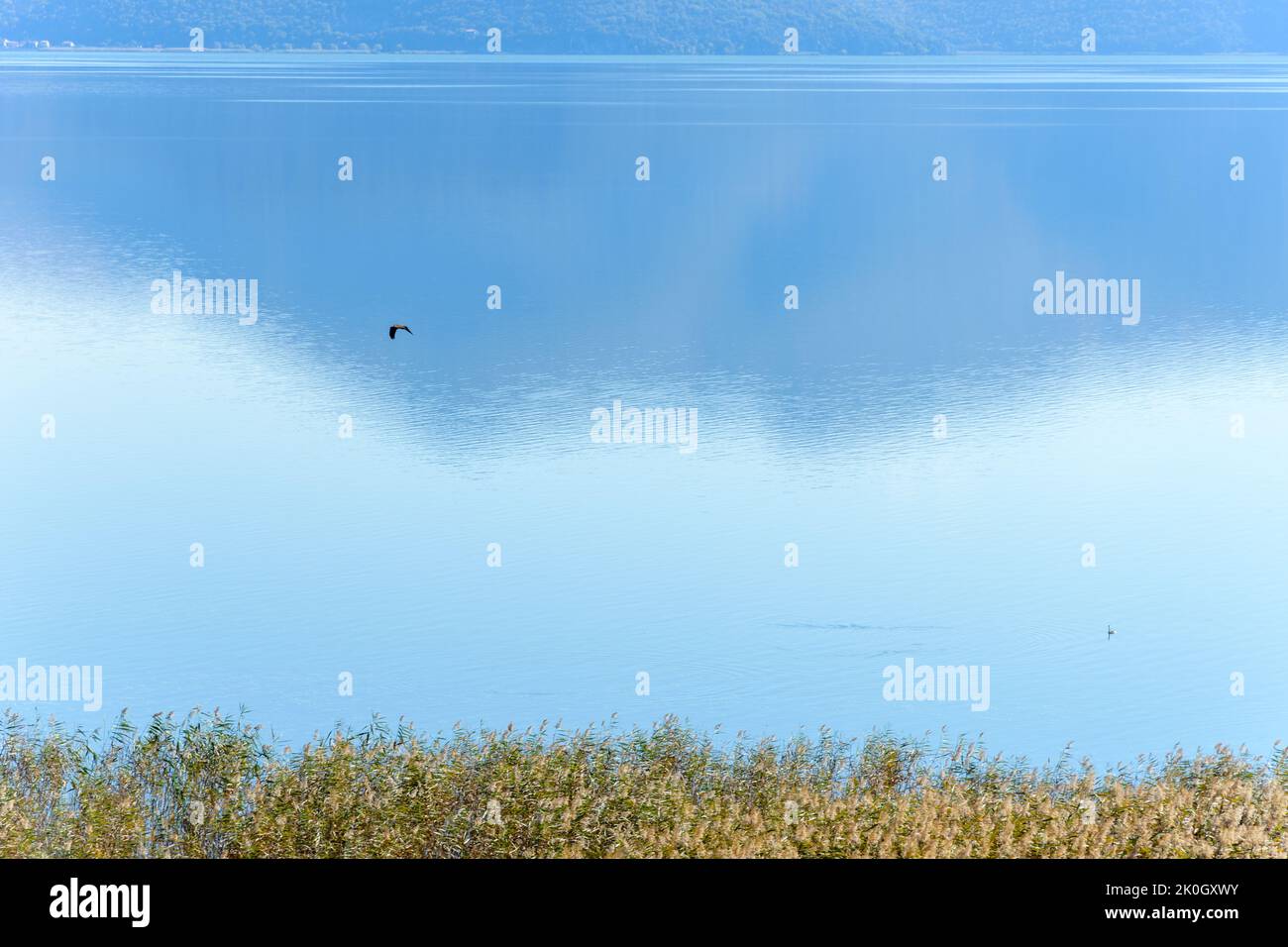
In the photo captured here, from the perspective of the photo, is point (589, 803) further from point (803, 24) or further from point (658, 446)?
point (803, 24)

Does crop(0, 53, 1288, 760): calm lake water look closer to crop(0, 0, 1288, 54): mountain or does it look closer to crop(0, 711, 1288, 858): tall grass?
crop(0, 711, 1288, 858): tall grass

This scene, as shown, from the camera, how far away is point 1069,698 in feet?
95.4

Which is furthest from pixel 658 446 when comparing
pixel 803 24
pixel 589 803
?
pixel 803 24

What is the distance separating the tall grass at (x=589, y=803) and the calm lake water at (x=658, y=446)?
571 cm

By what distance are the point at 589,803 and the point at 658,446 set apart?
25828 mm

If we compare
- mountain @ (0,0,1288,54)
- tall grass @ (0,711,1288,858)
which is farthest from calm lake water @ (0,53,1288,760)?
mountain @ (0,0,1288,54)

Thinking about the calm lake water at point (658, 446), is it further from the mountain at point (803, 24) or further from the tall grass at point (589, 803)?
the mountain at point (803, 24)

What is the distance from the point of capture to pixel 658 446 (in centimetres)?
4438

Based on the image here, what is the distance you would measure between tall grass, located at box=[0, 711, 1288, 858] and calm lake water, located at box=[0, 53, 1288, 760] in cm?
571

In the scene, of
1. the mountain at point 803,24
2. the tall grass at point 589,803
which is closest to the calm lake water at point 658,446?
the tall grass at point 589,803

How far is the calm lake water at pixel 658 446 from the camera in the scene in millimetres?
30578

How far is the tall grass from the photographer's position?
17297 mm
